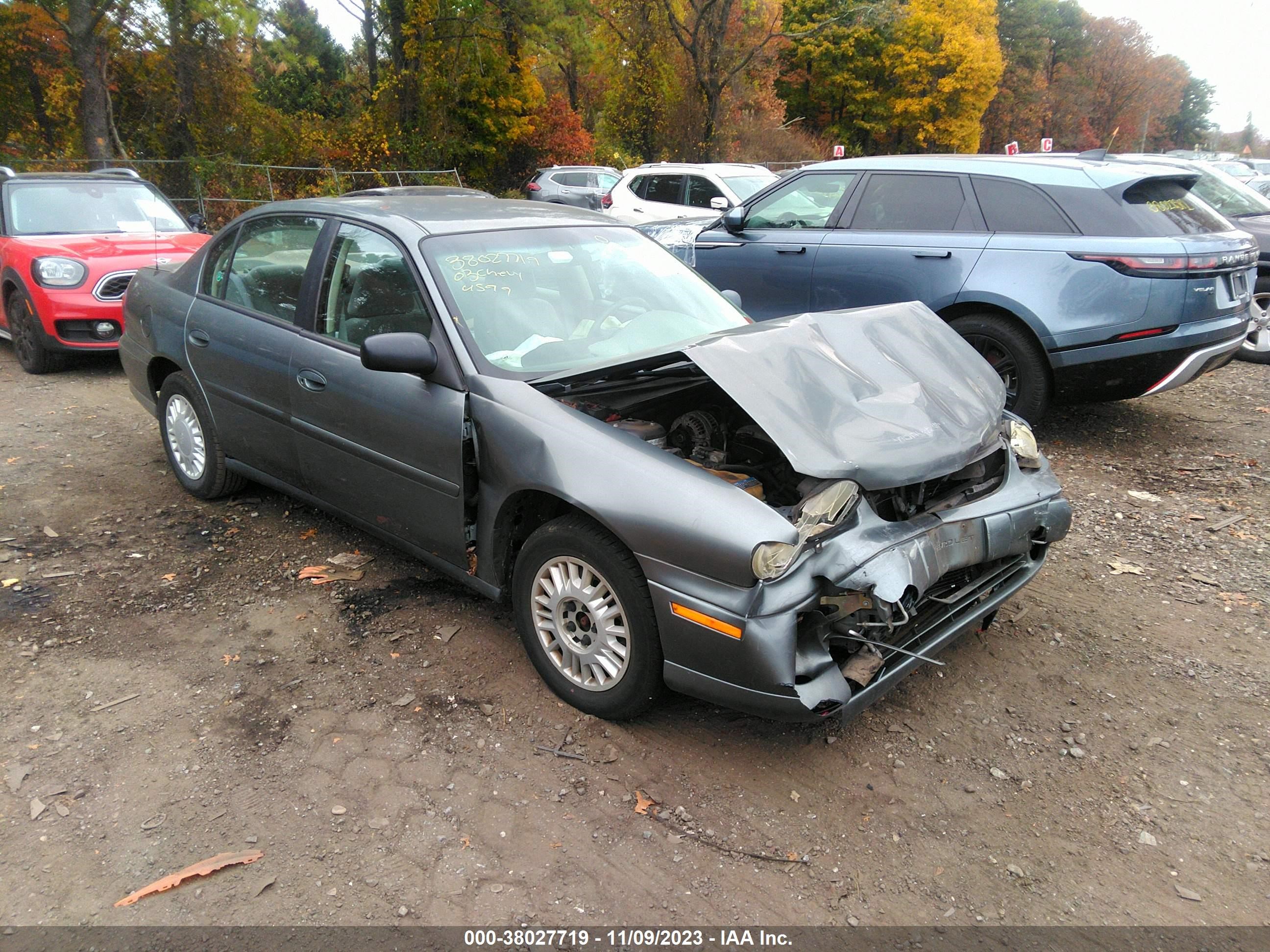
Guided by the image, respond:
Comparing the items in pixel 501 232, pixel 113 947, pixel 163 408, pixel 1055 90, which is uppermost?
pixel 1055 90

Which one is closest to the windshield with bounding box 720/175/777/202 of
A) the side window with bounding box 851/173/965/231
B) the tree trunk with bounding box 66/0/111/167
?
the side window with bounding box 851/173/965/231

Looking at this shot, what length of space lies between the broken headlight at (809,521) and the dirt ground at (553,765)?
0.83 meters

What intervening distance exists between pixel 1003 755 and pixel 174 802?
9.28 ft

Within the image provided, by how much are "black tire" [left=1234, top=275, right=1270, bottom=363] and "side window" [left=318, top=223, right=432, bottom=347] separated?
8570 mm

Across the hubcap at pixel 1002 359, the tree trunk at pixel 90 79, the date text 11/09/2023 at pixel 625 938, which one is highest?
the tree trunk at pixel 90 79

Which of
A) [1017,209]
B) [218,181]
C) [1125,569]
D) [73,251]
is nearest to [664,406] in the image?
[1125,569]

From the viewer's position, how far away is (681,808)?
3.00 meters

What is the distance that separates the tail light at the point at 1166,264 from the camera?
5.73m

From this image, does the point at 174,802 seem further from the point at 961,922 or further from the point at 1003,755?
the point at 1003,755

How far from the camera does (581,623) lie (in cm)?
331

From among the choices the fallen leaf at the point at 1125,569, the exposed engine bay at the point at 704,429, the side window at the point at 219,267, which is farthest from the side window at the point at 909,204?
the side window at the point at 219,267

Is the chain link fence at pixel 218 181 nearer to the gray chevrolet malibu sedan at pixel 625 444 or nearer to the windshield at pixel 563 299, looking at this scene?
the gray chevrolet malibu sedan at pixel 625 444

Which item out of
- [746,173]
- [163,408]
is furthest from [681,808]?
[746,173]

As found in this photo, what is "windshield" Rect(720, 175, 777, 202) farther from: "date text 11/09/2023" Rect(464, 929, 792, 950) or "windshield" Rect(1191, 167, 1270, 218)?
"date text 11/09/2023" Rect(464, 929, 792, 950)
